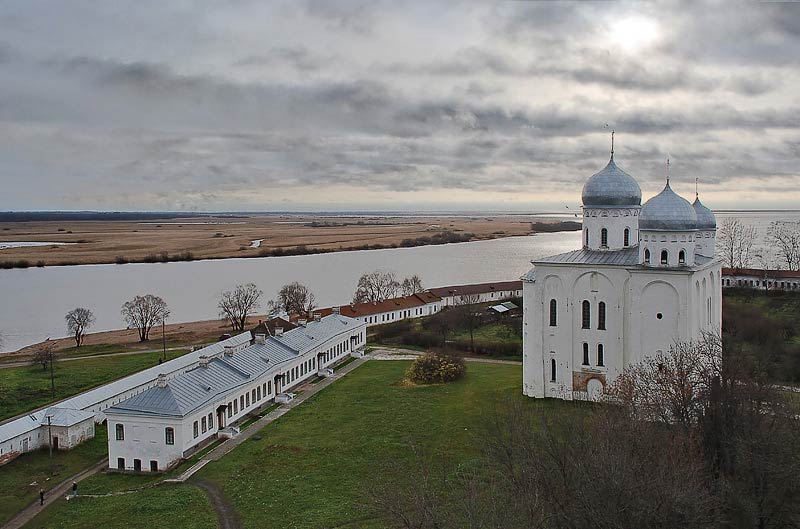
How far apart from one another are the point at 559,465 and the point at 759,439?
14.0ft

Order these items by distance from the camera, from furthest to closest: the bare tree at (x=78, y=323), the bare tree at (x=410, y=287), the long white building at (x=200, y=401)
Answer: the bare tree at (x=410, y=287)
the bare tree at (x=78, y=323)
the long white building at (x=200, y=401)

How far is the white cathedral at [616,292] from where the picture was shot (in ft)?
69.6

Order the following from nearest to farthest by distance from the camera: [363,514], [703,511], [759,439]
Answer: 1. [703,511]
2. [759,439]
3. [363,514]

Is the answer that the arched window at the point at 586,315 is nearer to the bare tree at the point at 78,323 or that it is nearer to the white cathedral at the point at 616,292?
the white cathedral at the point at 616,292

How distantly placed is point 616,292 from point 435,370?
26.8ft

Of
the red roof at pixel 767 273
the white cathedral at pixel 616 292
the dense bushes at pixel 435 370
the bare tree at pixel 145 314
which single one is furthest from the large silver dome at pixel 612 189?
the red roof at pixel 767 273

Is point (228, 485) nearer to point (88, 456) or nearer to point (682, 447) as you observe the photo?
point (88, 456)

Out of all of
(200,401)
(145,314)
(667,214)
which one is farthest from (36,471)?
(145,314)

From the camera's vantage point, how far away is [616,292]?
22406 millimetres

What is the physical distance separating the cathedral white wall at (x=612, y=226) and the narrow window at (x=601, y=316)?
8.20ft

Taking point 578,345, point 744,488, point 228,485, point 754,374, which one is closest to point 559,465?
point 744,488

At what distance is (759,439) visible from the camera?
43.5ft

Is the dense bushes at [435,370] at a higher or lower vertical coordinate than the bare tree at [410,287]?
lower

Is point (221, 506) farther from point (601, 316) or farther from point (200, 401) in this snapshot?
point (601, 316)
